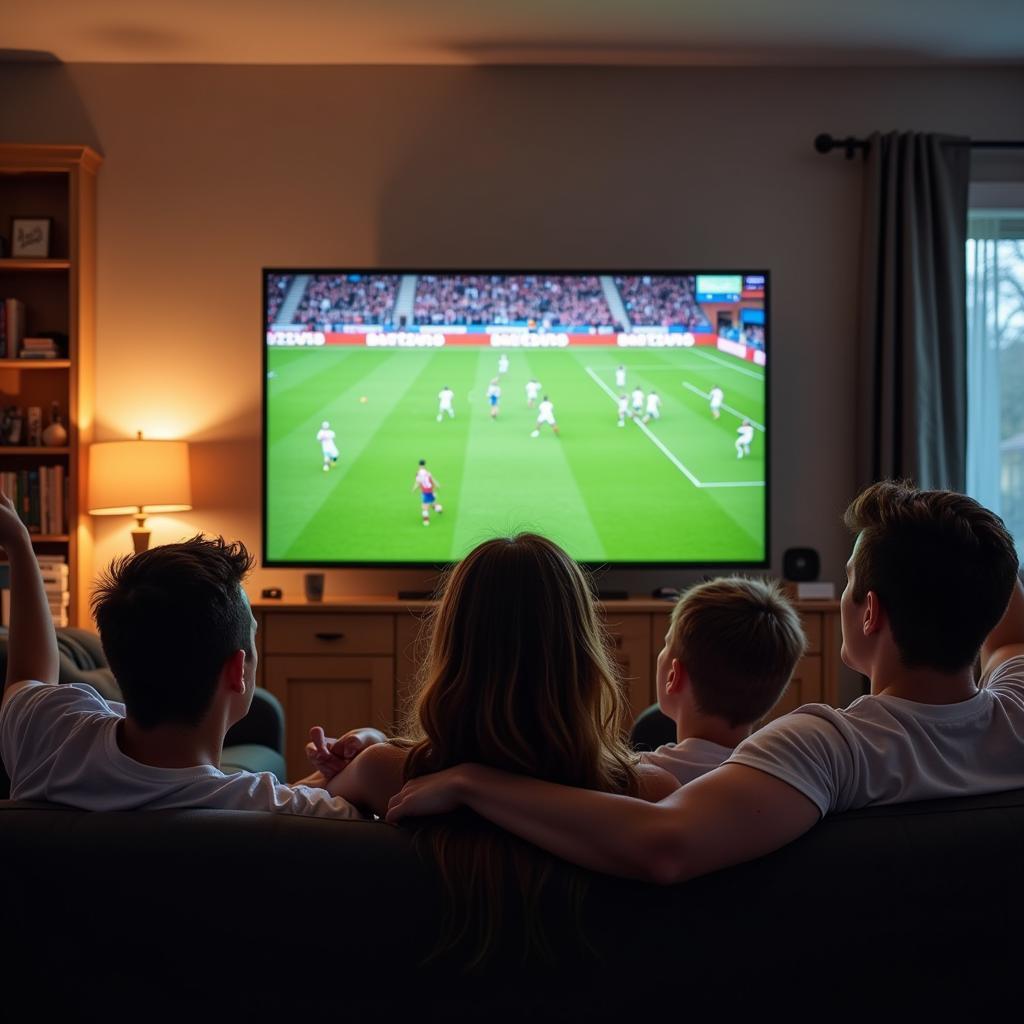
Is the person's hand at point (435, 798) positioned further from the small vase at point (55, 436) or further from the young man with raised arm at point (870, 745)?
the small vase at point (55, 436)

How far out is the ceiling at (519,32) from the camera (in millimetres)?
4125

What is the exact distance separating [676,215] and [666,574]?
155cm

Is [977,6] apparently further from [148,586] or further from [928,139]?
[148,586]

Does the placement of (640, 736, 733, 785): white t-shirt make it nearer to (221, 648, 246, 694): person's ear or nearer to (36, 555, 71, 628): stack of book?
(221, 648, 246, 694): person's ear

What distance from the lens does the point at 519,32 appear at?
436cm

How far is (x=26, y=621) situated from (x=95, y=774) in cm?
28

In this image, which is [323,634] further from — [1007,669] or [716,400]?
[1007,669]

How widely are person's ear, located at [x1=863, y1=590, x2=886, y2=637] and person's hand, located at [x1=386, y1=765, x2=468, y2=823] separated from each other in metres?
0.51

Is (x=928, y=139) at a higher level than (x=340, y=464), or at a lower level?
higher

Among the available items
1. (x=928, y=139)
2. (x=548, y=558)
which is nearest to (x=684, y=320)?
(x=928, y=139)

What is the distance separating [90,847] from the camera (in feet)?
3.51

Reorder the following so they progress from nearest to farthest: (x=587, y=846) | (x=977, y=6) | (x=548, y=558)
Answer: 1. (x=587, y=846)
2. (x=548, y=558)
3. (x=977, y=6)

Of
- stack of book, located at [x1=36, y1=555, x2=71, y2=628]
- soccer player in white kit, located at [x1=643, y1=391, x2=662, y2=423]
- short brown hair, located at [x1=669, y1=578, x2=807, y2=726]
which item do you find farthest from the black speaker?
stack of book, located at [x1=36, y1=555, x2=71, y2=628]

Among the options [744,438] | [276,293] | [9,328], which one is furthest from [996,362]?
[9,328]
